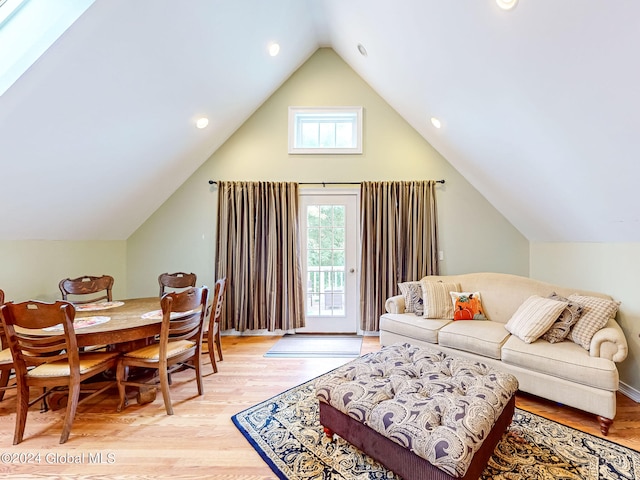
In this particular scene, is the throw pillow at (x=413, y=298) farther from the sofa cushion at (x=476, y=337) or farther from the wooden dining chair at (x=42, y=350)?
the wooden dining chair at (x=42, y=350)

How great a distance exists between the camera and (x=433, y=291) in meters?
3.27

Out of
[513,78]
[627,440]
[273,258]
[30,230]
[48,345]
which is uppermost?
[513,78]

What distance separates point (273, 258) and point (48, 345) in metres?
2.39

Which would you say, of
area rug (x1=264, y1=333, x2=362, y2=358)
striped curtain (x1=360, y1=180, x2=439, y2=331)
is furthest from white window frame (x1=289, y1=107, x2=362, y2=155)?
area rug (x1=264, y1=333, x2=362, y2=358)

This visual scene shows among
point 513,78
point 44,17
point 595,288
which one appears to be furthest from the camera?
point 595,288

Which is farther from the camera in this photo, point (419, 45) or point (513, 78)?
point (419, 45)

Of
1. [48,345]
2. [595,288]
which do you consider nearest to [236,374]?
[48,345]

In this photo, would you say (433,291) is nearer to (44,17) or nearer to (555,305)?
(555,305)

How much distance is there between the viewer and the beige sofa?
2004mm

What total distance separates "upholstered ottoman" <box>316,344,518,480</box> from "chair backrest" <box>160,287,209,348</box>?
4.14 feet

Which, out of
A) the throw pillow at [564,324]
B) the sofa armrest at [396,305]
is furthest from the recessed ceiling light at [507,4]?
the sofa armrest at [396,305]

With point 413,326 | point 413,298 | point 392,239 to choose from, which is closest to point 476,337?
point 413,326

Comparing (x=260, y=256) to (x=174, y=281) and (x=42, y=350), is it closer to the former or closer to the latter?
(x=174, y=281)

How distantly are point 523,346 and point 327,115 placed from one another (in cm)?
364
